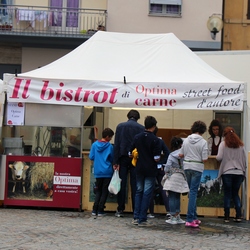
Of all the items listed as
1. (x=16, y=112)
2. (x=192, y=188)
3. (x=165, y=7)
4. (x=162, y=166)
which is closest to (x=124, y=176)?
(x=162, y=166)

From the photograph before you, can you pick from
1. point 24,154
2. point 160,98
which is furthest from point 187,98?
point 24,154

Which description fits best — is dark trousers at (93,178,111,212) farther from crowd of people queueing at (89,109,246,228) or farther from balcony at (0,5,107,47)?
balcony at (0,5,107,47)

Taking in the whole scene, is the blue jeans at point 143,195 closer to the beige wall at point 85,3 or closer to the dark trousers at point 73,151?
the dark trousers at point 73,151

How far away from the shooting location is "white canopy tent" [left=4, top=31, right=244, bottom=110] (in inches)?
417

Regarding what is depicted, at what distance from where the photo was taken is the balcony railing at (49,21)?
74.4ft

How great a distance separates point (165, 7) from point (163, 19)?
0.53 meters

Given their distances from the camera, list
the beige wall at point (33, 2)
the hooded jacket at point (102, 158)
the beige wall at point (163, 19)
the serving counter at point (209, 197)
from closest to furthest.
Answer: the hooded jacket at point (102, 158) → the serving counter at point (209, 197) → the beige wall at point (163, 19) → the beige wall at point (33, 2)

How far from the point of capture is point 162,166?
1039cm

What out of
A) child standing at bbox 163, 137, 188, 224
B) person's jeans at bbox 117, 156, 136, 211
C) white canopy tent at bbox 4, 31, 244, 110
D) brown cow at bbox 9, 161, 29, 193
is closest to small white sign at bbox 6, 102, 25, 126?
white canopy tent at bbox 4, 31, 244, 110

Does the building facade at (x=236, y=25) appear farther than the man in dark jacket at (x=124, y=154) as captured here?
Yes

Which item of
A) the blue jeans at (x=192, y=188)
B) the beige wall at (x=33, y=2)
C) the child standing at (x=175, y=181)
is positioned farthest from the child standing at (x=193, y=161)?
the beige wall at (x=33, y=2)

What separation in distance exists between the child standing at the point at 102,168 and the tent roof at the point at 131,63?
128 centimetres

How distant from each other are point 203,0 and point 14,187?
14422mm

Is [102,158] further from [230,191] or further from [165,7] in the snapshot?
[165,7]
